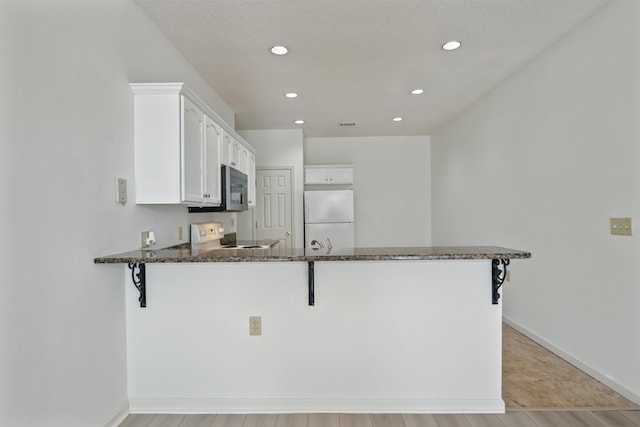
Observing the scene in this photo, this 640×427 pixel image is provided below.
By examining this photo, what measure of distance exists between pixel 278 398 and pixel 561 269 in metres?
2.42

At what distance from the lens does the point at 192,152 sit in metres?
2.18

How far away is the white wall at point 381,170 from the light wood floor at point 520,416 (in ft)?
12.7

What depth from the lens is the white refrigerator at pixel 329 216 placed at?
5.22m

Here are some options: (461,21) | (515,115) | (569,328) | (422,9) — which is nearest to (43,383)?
(422,9)

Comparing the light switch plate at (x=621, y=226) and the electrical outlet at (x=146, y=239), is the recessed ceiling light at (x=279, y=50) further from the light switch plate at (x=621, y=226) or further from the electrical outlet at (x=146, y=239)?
the light switch plate at (x=621, y=226)

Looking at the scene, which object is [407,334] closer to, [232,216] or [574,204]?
[574,204]

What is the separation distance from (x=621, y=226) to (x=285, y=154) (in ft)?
13.7

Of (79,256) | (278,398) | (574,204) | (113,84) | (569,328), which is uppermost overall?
(113,84)

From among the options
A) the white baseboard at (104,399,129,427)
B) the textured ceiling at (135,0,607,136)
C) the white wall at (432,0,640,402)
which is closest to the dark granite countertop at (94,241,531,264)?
the white baseboard at (104,399,129,427)

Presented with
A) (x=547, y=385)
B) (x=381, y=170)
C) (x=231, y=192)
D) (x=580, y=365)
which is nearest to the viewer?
(x=547, y=385)

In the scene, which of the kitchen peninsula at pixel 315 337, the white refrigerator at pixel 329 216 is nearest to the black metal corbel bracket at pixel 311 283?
the kitchen peninsula at pixel 315 337

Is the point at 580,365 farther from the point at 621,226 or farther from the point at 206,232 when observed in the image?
the point at 206,232

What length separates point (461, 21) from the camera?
7.68 feet

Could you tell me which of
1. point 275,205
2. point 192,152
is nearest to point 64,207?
point 192,152
